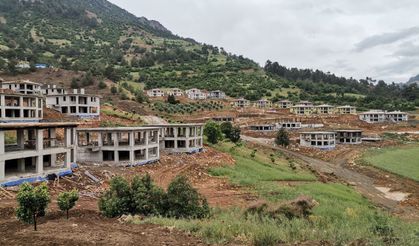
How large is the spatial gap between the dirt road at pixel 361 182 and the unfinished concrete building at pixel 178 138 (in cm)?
1795

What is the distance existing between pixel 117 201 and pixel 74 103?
51748 millimetres

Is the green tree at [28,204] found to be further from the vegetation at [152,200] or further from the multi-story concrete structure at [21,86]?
the multi-story concrete structure at [21,86]

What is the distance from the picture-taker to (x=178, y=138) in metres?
52.1

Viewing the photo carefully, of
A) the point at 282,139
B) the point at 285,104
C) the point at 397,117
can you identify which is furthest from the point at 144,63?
the point at 282,139

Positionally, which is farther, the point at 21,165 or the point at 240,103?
the point at 240,103

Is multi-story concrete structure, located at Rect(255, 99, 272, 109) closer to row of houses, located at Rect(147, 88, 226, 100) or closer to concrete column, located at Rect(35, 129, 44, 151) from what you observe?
row of houses, located at Rect(147, 88, 226, 100)

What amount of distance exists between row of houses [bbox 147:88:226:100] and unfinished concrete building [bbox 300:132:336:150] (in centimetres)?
4856

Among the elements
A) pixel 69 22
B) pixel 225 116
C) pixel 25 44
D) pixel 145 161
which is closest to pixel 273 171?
pixel 145 161

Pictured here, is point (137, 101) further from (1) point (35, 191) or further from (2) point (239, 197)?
(1) point (35, 191)

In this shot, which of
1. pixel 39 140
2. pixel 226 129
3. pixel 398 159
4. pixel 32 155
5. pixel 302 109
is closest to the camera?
pixel 32 155

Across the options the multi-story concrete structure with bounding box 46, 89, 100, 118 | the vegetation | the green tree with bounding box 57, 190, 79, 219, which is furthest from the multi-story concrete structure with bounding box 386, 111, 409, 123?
the green tree with bounding box 57, 190, 79, 219

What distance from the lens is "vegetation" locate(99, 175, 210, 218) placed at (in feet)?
65.4

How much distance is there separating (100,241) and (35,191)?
4234 millimetres

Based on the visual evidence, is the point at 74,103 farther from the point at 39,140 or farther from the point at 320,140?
the point at 320,140
